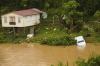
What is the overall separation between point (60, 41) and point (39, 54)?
2.33m

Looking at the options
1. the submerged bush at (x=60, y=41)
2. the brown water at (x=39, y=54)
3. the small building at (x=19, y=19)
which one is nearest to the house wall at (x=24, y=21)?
the small building at (x=19, y=19)

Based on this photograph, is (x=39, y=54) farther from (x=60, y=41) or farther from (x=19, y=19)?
(x=19, y=19)

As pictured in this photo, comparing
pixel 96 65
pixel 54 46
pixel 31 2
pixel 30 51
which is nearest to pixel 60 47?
pixel 54 46

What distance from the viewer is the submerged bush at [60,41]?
78.7 feet

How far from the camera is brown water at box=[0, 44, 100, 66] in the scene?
20469 millimetres

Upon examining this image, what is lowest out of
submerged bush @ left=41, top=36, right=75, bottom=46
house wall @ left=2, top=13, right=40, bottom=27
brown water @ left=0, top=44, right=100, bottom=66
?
brown water @ left=0, top=44, right=100, bottom=66

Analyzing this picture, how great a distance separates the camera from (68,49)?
23.0 meters

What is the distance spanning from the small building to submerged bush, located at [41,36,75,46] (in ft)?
10.2

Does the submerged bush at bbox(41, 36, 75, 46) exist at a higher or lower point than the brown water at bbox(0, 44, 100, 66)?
higher

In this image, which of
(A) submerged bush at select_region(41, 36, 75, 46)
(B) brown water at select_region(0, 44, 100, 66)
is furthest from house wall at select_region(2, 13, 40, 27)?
(A) submerged bush at select_region(41, 36, 75, 46)

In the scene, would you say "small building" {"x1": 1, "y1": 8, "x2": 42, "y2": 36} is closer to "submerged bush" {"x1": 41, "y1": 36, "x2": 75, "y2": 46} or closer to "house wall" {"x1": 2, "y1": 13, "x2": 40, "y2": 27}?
"house wall" {"x1": 2, "y1": 13, "x2": 40, "y2": 27}

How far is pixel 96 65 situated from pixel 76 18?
520 inches

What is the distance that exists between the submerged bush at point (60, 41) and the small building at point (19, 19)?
311 cm

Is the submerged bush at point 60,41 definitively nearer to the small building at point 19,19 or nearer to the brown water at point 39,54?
the brown water at point 39,54
